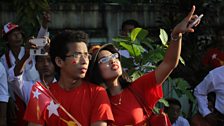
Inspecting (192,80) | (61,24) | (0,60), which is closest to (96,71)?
(0,60)

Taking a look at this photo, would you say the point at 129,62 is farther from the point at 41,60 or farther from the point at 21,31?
the point at 21,31

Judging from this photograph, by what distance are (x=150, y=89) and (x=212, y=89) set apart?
A: 2596 millimetres

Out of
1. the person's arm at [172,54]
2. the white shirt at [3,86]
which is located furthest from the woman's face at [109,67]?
the white shirt at [3,86]

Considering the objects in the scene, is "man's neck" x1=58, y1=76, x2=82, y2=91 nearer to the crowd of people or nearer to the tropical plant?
the crowd of people

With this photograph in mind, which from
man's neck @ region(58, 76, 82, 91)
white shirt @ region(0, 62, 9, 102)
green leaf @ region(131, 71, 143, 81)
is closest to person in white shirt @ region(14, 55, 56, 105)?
white shirt @ region(0, 62, 9, 102)

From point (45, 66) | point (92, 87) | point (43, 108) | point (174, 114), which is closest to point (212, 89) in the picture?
point (174, 114)

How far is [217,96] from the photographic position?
20.9 feet

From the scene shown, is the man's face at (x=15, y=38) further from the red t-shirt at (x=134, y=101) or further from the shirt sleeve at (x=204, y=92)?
the red t-shirt at (x=134, y=101)

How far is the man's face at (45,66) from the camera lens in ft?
17.8

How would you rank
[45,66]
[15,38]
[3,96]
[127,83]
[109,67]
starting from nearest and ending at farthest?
[109,67], [127,83], [45,66], [3,96], [15,38]

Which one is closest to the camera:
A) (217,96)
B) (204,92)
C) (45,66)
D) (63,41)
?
(63,41)

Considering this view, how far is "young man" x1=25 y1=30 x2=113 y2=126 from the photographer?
12.2 ft

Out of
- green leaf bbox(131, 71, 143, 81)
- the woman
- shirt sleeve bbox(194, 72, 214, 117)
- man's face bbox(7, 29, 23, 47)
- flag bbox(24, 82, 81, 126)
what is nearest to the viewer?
flag bbox(24, 82, 81, 126)

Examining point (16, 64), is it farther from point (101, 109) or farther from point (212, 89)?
point (212, 89)
